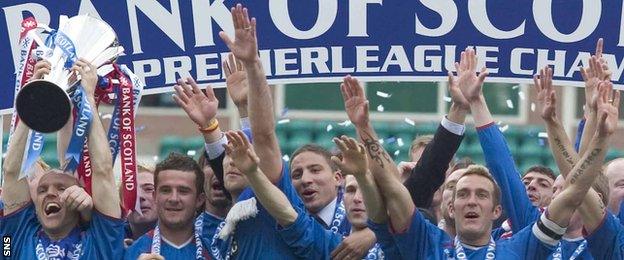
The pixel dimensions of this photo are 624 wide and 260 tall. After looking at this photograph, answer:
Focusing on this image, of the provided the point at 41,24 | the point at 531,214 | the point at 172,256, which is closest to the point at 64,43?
the point at 41,24

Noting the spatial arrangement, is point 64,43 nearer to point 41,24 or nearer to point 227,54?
point 41,24

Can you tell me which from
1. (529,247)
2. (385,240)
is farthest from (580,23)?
(385,240)

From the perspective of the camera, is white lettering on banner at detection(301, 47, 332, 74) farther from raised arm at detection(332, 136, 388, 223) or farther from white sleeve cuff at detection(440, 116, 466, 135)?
raised arm at detection(332, 136, 388, 223)

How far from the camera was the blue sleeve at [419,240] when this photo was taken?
7906 millimetres

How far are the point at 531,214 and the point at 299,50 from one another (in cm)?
160

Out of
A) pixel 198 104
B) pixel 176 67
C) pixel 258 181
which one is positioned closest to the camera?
pixel 258 181

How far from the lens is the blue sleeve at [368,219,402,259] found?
794cm

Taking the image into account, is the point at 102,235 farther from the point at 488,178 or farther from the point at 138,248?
the point at 488,178

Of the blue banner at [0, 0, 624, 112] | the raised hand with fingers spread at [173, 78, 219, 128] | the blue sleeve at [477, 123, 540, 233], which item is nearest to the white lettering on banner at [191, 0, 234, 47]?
the blue banner at [0, 0, 624, 112]

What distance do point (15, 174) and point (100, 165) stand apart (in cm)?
40

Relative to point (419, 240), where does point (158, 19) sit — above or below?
above

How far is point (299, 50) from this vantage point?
9.27 meters

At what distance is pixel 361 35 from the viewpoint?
30.5 ft

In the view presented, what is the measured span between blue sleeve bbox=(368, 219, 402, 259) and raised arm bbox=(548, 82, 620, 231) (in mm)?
672
